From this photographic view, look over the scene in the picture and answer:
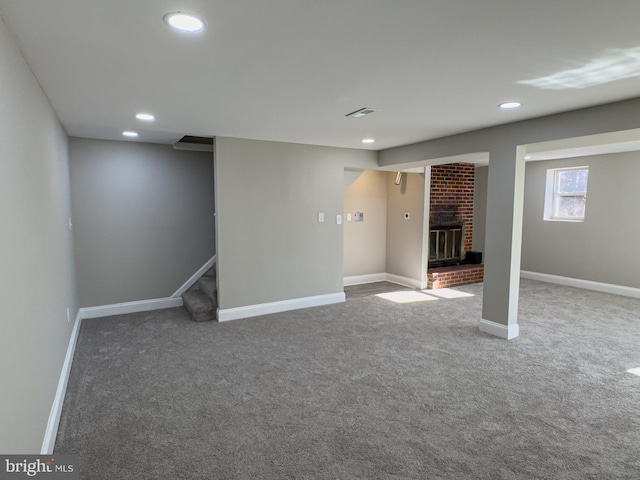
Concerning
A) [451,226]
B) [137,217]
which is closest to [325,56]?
[137,217]

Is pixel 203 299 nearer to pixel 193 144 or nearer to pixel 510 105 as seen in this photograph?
pixel 193 144

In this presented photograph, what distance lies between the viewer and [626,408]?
2.61 m

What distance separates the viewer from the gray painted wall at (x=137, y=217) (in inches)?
182

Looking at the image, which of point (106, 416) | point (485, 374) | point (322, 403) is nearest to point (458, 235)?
point (485, 374)

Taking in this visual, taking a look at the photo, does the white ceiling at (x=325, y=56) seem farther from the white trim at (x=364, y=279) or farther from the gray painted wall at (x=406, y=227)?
the white trim at (x=364, y=279)

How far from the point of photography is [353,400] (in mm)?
2719

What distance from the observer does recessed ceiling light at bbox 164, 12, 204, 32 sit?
1571mm

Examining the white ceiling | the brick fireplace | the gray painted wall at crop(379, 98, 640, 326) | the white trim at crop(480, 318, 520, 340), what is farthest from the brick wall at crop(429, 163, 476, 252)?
the white ceiling

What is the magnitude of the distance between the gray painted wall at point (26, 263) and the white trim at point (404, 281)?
5.05 metres

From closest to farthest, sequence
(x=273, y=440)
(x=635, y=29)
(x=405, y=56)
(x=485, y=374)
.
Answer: (x=635, y=29) < (x=405, y=56) < (x=273, y=440) < (x=485, y=374)

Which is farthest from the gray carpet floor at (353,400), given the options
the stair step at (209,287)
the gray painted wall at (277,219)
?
the gray painted wall at (277,219)

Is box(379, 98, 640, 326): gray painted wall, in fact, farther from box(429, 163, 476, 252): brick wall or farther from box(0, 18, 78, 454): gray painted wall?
box(0, 18, 78, 454): gray painted wall

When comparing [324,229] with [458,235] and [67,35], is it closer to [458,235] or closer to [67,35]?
[458,235]

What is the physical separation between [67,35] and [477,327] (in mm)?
4423
